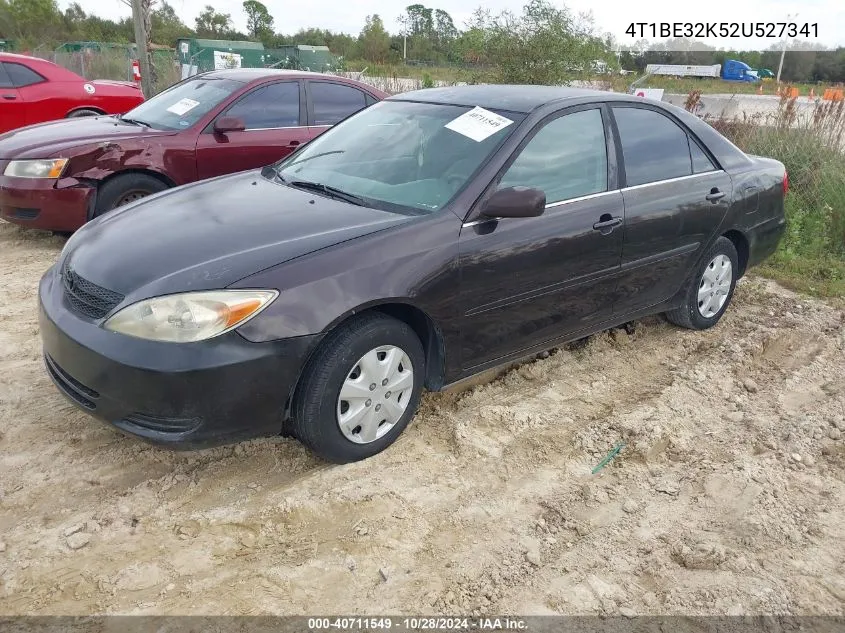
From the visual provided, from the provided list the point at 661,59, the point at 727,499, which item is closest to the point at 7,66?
the point at 727,499

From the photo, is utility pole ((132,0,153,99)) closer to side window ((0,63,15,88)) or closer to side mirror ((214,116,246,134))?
side window ((0,63,15,88))

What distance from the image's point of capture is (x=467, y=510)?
2.91 m

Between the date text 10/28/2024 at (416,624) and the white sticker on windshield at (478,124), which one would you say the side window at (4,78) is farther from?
the date text 10/28/2024 at (416,624)

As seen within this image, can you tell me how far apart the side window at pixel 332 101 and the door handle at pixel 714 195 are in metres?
3.64

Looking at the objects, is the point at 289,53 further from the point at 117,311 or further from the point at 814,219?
the point at 117,311

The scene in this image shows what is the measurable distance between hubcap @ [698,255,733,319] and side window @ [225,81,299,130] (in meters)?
4.11

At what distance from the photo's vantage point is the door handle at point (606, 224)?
12.2 ft

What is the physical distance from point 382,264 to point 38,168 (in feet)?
13.6

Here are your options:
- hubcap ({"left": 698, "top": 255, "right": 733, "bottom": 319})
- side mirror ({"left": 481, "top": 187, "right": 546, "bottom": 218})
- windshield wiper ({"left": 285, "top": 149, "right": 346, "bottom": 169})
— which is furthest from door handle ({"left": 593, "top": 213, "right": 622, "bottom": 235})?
windshield wiper ({"left": 285, "top": 149, "right": 346, "bottom": 169})

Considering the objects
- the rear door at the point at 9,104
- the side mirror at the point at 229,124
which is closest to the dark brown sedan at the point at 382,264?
the side mirror at the point at 229,124

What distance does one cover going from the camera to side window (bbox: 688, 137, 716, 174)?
439cm

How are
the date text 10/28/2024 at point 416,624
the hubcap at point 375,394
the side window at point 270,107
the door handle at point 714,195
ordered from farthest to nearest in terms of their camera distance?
the side window at point 270,107, the door handle at point 714,195, the hubcap at point 375,394, the date text 10/28/2024 at point 416,624

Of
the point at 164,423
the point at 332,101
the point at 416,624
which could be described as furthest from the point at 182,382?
the point at 332,101

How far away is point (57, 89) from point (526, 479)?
893cm
